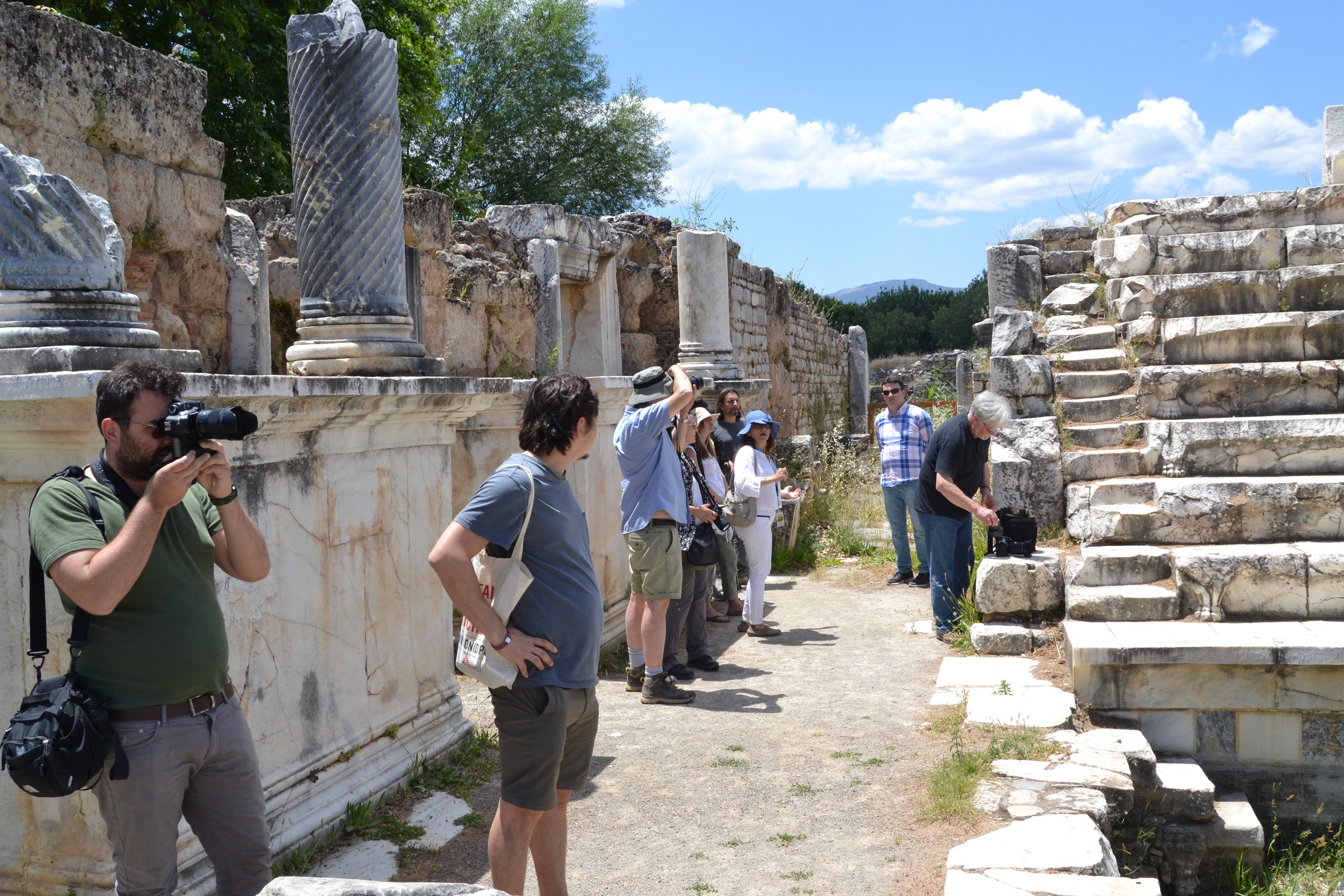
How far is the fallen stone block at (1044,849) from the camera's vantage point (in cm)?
368

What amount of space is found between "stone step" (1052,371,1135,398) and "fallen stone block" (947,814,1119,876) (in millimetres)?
4258

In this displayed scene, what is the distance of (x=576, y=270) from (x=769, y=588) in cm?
330

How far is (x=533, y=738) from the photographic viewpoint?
3.16 meters

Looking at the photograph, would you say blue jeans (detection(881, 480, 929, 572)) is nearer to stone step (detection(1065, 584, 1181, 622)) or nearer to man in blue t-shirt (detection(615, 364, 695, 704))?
stone step (detection(1065, 584, 1181, 622))

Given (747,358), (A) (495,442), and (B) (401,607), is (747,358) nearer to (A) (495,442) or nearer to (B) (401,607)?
(A) (495,442)

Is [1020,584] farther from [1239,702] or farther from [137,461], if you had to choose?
[137,461]

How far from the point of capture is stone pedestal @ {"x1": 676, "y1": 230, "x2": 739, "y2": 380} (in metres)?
10.2

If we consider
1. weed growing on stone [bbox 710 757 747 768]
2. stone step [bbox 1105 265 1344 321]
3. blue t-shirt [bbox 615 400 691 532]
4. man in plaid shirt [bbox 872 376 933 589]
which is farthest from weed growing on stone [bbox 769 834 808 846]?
stone step [bbox 1105 265 1344 321]

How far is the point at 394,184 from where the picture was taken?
4555 millimetres

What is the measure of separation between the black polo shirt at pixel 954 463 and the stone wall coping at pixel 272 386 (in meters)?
2.85

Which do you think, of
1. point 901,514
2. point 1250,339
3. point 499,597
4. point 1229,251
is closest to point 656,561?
point 499,597

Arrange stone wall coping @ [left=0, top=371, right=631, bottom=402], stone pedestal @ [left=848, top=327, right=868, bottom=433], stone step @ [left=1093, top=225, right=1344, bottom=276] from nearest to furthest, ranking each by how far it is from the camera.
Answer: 1. stone wall coping @ [left=0, top=371, right=631, bottom=402]
2. stone step @ [left=1093, top=225, right=1344, bottom=276]
3. stone pedestal @ [left=848, top=327, right=868, bottom=433]

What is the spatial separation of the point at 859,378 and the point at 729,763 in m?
16.9

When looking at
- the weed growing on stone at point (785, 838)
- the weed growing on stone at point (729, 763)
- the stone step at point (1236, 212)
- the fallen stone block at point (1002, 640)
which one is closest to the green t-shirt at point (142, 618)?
the weed growing on stone at point (785, 838)
